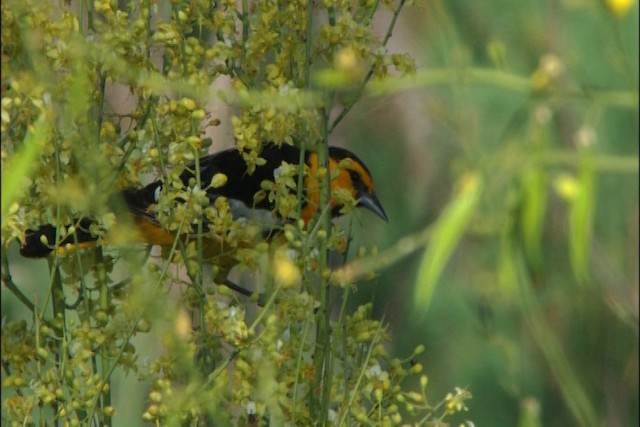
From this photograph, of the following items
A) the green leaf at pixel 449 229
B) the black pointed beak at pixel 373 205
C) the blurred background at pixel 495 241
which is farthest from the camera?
the black pointed beak at pixel 373 205

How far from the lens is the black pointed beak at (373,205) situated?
11.6ft

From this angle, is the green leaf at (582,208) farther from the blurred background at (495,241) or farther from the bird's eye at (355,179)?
the bird's eye at (355,179)

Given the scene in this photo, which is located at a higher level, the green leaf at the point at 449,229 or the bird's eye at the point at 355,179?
the green leaf at the point at 449,229

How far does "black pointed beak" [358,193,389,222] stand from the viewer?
354cm

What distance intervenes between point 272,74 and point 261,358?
1.45ft

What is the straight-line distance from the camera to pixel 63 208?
1906mm

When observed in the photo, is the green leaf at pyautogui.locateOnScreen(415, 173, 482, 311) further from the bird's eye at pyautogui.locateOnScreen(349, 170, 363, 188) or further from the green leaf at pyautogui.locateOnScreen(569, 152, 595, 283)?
the bird's eye at pyautogui.locateOnScreen(349, 170, 363, 188)

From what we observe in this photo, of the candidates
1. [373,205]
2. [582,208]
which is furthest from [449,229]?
[373,205]

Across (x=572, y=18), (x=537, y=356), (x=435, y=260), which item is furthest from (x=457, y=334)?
(x=435, y=260)

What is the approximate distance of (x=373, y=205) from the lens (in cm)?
356

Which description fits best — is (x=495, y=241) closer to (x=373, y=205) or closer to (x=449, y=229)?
(x=373, y=205)

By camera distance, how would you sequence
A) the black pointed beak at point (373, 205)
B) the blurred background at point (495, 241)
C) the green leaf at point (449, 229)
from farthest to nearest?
the black pointed beak at point (373, 205) → the blurred background at point (495, 241) → the green leaf at point (449, 229)

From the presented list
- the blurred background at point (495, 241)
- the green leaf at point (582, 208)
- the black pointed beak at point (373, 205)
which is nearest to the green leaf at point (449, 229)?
the green leaf at point (582, 208)

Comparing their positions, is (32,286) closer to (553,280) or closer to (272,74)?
(553,280)
